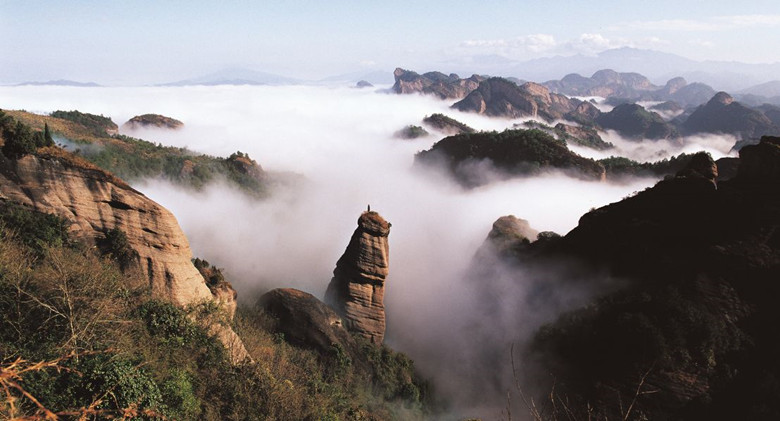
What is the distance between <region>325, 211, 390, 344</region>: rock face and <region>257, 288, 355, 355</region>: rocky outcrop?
3.83 meters

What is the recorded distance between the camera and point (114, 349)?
39.3 ft

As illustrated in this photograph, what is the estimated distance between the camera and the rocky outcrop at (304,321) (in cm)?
3316

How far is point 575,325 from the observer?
29.2m

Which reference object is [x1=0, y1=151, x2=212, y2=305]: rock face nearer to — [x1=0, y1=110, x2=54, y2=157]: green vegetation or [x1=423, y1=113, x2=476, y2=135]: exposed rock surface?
[x1=0, y1=110, x2=54, y2=157]: green vegetation

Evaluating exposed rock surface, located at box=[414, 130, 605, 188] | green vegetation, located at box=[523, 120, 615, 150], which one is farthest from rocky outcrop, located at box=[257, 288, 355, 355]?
green vegetation, located at box=[523, 120, 615, 150]

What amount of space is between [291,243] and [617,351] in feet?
202

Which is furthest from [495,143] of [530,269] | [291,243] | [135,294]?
[135,294]

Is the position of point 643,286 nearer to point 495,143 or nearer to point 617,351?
point 617,351

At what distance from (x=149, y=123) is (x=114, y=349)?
17957cm

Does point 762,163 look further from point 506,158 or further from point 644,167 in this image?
point 506,158

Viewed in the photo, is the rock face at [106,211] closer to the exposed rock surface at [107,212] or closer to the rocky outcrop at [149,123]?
the exposed rock surface at [107,212]

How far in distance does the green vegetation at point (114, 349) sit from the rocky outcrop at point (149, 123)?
15870 centimetres

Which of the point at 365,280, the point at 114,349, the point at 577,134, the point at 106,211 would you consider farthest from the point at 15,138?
the point at 577,134

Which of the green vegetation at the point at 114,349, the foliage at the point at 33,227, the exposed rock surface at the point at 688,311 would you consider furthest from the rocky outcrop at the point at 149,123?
the exposed rock surface at the point at 688,311
